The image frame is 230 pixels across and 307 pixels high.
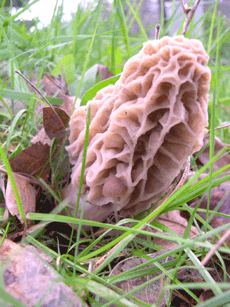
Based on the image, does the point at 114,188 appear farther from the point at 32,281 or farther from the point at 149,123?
the point at 32,281

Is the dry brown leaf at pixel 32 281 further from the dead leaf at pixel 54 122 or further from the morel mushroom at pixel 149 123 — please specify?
the dead leaf at pixel 54 122

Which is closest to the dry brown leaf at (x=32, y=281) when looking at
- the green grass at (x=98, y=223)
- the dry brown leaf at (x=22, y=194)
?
the green grass at (x=98, y=223)

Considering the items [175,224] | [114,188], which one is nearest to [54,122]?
[114,188]

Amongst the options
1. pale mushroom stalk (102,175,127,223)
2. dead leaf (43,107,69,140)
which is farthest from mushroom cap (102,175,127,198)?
dead leaf (43,107,69,140)

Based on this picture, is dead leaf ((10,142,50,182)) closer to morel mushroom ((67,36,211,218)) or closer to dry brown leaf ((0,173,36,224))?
dry brown leaf ((0,173,36,224))

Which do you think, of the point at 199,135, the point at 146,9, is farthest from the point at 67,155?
the point at 146,9

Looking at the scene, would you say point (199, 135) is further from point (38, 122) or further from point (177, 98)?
point (38, 122)
